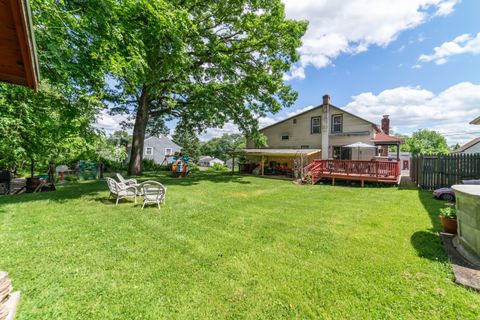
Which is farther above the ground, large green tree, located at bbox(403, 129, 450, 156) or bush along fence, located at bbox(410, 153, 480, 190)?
large green tree, located at bbox(403, 129, 450, 156)

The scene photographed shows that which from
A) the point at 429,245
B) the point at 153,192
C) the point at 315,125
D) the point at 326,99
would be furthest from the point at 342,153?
the point at 153,192

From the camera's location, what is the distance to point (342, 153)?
17094 mm

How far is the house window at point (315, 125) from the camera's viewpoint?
59.4 feet

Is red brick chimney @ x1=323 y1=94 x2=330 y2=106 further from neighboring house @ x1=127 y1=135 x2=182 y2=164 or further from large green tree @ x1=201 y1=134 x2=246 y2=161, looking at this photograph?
large green tree @ x1=201 y1=134 x2=246 y2=161

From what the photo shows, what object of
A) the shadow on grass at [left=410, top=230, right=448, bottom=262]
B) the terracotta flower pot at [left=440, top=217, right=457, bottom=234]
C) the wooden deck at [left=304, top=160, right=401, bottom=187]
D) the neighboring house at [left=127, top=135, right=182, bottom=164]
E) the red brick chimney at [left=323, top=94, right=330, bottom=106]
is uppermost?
the red brick chimney at [left=323, top=94, right=330, bottom=106]

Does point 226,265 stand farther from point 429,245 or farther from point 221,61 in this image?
point 221,61

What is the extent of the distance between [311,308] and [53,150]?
38.3ft

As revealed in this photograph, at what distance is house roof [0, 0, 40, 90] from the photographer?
1.49 metres

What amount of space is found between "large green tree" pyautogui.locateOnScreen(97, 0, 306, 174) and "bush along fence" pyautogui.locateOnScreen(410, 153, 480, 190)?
9.19 metres

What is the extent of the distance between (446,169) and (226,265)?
12.6 metres

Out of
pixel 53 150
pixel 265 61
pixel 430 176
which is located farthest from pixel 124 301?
pixel 265 61

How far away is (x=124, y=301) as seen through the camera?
2545 millimetres

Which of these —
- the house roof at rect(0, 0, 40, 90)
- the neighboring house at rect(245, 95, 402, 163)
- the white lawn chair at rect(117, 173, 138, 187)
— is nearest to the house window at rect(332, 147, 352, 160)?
the neighboring house at rect(245, 95, 402, 163)

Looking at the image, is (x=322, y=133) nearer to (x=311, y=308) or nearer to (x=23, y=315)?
(x=311, y=308)
